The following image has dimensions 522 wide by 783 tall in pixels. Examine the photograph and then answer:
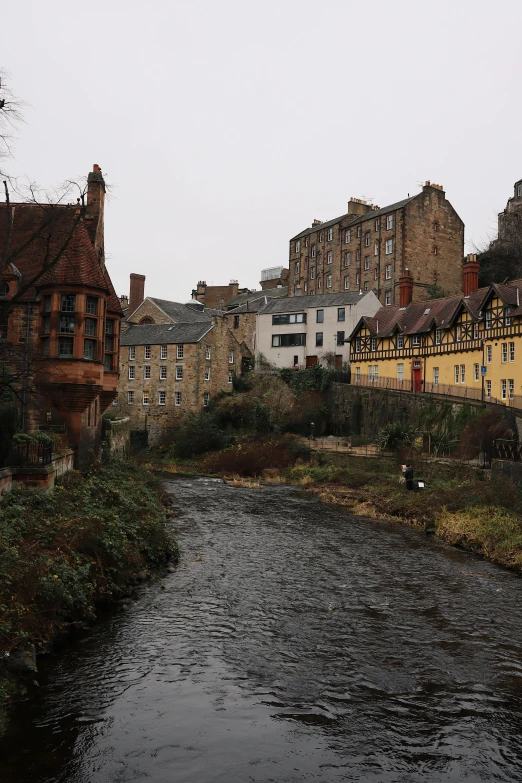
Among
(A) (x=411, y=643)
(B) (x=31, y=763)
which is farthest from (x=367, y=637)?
(B) (x=31, y=763)

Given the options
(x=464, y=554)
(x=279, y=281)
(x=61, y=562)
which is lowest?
(x=464, y=554)

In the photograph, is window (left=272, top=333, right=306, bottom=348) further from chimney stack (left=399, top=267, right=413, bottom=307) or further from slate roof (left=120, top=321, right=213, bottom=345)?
chimney stack (left=399, top=267, right=413, bottom=307)

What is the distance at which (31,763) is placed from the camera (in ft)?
26.3

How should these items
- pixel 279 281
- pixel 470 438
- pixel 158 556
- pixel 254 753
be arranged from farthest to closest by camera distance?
pixel 279 281 < pixel 470 438 < pixel 158 556 < pixel 254 753

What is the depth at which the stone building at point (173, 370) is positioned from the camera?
56.8 m

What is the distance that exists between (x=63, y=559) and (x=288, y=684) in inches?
208

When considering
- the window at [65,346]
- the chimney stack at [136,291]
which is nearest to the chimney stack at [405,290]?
the chimney stack at [136,291]

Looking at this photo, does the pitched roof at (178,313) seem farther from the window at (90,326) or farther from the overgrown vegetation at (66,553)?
the overgrown vegetation at (66,553)

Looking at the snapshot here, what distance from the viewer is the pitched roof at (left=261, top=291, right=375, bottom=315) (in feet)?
192

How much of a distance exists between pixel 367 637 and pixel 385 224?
2170 inches

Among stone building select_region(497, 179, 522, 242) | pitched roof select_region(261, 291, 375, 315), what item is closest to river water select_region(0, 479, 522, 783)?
pitched roof select_region(261, 291, 375, 315)

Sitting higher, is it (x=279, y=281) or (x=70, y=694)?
(x=279, y=281)

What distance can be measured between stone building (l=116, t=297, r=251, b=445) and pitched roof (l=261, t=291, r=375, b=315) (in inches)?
221

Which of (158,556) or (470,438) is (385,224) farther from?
(158,556)
